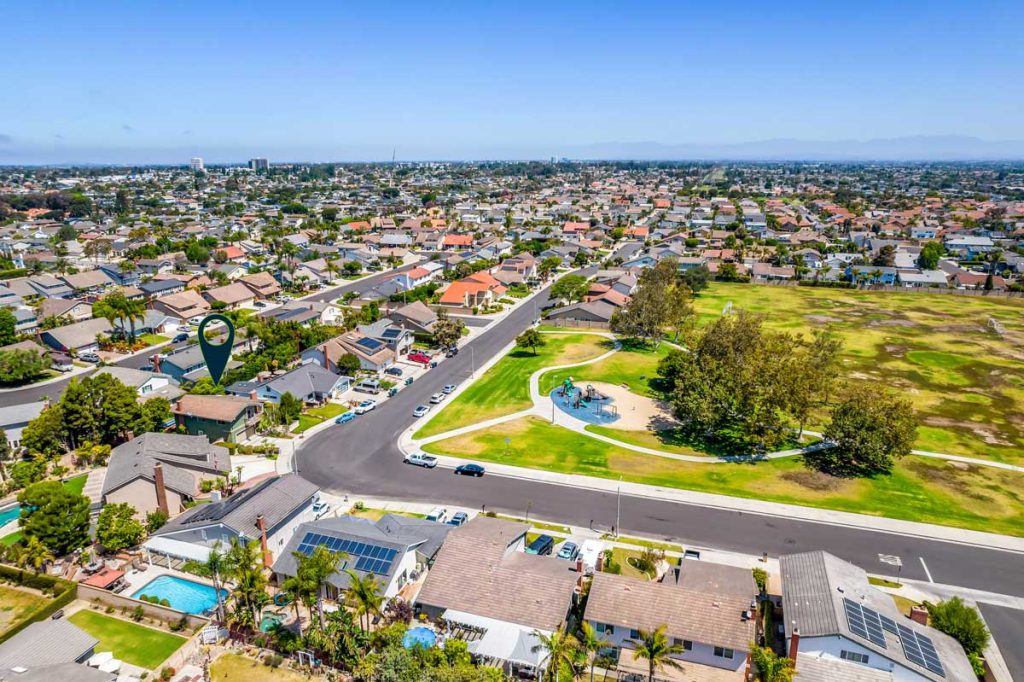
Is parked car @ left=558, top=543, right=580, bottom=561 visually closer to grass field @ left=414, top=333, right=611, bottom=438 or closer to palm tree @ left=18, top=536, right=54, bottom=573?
grass field @ left=414, top=333, right=611, bottom=438

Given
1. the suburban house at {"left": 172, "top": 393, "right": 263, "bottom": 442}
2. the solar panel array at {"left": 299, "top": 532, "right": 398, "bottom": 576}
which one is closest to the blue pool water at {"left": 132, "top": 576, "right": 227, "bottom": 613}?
the solar panel array at {"left": 299, "top": 532, "right": 398, "bottom": 576}

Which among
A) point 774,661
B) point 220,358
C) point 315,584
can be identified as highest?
point 220,358

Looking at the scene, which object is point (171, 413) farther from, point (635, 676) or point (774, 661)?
point (774, 661)

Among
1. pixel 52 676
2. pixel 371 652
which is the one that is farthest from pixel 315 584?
pixel 52 676

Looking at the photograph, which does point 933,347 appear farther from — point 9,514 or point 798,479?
point 9,514

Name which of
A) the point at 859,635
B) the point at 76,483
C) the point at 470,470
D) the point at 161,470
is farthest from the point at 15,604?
the point at 859,635

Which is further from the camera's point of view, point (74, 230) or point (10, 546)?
point (74, 230)

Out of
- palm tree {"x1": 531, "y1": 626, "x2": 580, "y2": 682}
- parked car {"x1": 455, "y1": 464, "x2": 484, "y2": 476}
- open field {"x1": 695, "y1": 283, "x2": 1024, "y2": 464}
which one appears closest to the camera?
palm tree {"x1": 531, "y1": 626, "x2": 580, "y2": 682}
